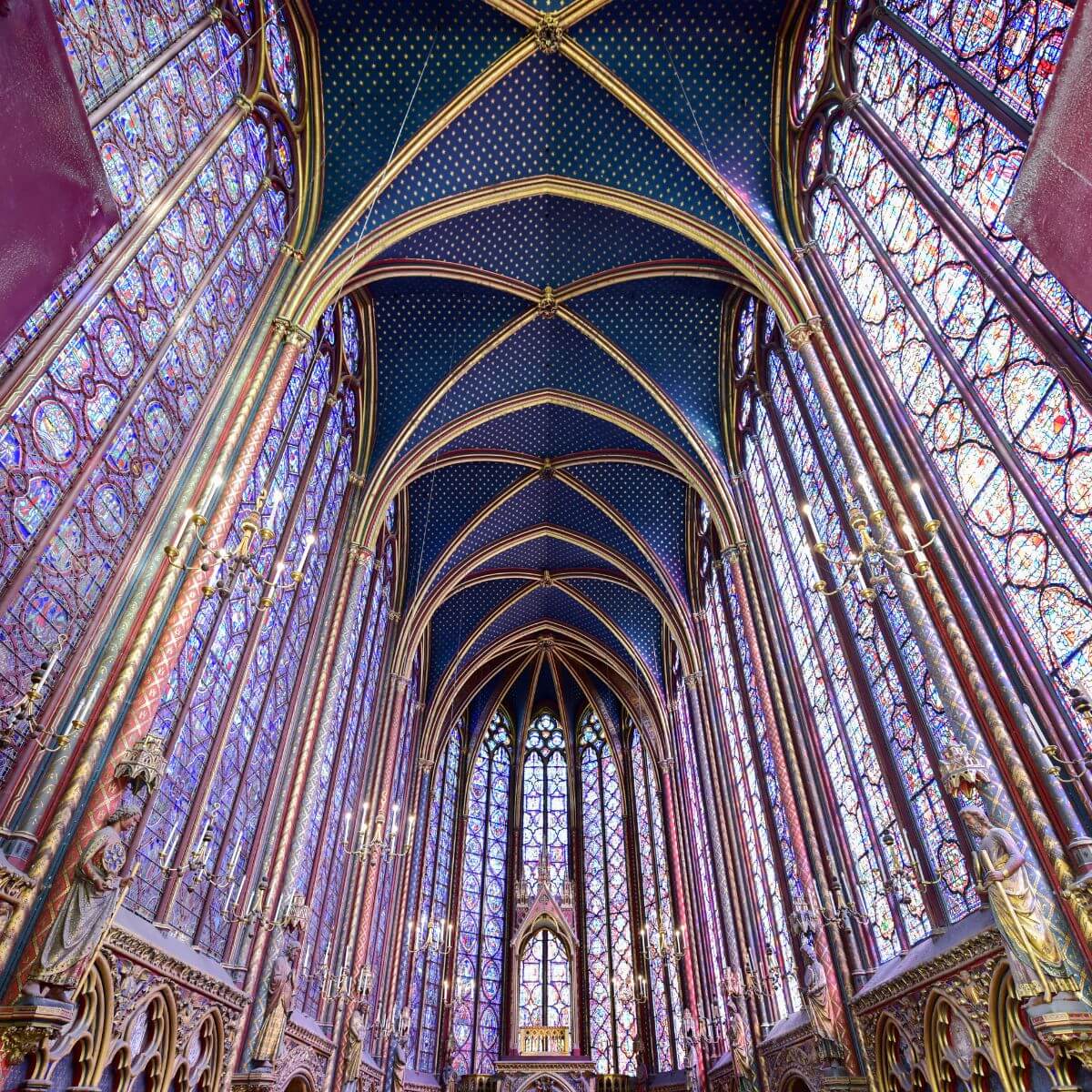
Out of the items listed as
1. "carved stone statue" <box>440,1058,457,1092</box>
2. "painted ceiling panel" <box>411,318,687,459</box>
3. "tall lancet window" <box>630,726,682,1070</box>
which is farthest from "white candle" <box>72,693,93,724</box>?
"tall lancet window" <box>630,726,682,1070</box>

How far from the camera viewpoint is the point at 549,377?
18.0 meters

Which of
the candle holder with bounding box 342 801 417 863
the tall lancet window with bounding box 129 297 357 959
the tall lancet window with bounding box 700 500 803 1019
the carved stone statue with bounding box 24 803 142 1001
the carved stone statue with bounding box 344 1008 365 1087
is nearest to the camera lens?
the carved stone statue with bounding box 24 803 142 1001

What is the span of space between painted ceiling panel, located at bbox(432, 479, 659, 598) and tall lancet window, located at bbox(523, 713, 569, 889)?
394 inches

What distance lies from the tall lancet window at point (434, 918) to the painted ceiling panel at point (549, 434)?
11659 mm

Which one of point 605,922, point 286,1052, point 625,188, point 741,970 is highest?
point 625,188

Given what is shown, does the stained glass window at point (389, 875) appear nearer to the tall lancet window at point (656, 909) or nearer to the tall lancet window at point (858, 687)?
the tall lancet window at point (656, 909)

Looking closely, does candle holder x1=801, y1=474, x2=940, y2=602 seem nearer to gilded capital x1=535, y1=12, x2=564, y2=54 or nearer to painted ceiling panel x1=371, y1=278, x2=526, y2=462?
gilded capital x1=535, y1=12, x2=564, y2=54

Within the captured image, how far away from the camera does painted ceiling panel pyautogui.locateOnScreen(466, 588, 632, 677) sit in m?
25.4

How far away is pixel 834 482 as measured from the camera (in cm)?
1112

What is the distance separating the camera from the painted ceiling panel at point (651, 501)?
66.8ft

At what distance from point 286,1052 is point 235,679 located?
577 centimetres

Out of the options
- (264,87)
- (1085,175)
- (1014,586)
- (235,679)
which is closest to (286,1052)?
(235,679)

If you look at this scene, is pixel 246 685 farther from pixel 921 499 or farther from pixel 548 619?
pixel 548 619

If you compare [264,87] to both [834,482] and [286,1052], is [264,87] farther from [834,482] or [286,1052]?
[286,1052]
